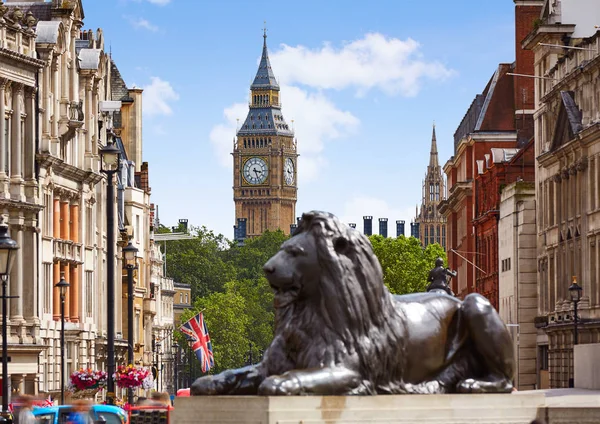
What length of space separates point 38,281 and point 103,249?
13.2 m

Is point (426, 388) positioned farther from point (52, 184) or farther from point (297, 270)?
point (52, 184)

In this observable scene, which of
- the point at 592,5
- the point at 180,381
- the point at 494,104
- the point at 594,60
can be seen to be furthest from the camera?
the point at 180,381

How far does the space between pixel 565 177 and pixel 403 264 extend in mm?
85354

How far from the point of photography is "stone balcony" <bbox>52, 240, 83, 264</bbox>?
66.3 metres

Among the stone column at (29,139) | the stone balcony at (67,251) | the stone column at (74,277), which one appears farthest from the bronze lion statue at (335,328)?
the stone column at (74,277)

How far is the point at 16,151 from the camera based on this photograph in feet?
201

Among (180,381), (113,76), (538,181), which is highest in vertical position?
(113,76)

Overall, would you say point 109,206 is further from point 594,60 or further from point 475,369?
point 594,60

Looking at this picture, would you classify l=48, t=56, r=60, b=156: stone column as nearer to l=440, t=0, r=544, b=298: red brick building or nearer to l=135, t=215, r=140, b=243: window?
l=135, t=215, r=140, b=243: window

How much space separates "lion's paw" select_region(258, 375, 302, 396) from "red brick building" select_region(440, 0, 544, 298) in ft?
300

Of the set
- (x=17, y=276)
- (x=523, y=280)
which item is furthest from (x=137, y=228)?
(x=17, y=276)

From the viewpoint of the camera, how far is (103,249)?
75625mm

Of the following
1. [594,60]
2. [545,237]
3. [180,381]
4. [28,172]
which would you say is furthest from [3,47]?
[180,381]

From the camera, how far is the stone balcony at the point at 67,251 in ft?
217
